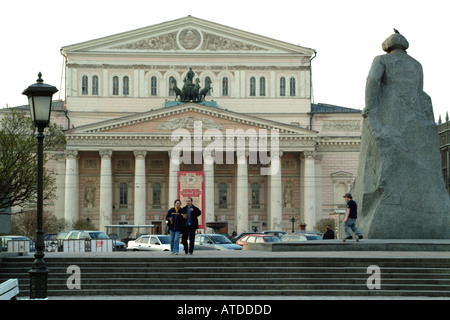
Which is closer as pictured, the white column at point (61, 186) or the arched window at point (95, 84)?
the white column at point (61, 186)

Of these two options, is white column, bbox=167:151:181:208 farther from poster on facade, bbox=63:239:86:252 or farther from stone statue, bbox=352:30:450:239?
stone statue, bbox=352:30:450:239

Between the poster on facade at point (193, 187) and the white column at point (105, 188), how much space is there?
7078 millimetres

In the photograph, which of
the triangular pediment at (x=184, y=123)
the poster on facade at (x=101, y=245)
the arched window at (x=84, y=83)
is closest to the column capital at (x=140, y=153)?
the triangular pediment at (x=184, y=123)

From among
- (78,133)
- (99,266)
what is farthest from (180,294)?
(78,133)

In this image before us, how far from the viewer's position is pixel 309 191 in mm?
81000

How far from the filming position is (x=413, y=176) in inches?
902

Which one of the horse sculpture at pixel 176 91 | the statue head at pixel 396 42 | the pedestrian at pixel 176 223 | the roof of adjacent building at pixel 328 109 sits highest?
the horse sculpture at pixel 176 91

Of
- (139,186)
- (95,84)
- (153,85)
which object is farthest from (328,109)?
(95,84)

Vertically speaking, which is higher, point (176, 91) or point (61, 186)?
point (176, 91)

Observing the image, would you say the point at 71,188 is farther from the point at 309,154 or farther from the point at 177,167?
the point at 309,154

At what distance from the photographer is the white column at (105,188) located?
78750mm

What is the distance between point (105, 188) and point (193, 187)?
8.64 m

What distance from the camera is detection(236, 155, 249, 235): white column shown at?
260 feet

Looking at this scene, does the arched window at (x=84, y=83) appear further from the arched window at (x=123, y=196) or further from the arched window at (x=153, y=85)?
the arched window at (x=123, y=196)
